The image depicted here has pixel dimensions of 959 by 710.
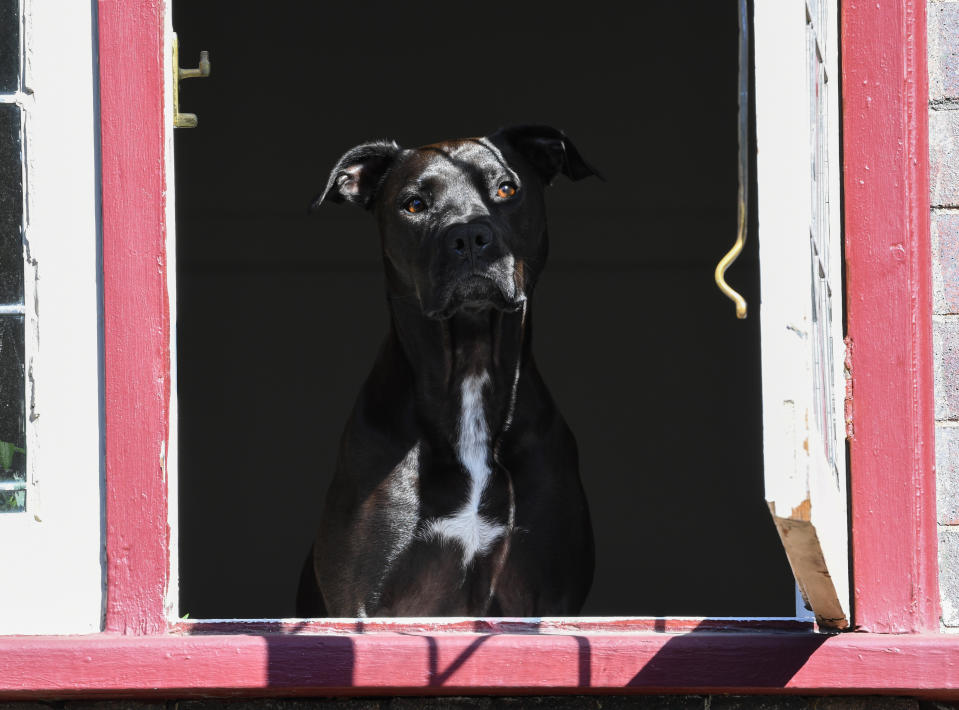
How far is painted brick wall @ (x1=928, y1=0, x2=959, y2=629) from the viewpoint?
2844 millimetres

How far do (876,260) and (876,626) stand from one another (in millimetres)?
722

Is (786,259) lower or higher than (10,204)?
lower

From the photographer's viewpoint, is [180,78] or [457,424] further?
[457,424]

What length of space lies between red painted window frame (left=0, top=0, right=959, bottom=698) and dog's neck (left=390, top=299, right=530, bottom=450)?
1287 millimetres

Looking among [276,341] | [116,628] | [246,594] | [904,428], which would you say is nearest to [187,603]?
[246,594]

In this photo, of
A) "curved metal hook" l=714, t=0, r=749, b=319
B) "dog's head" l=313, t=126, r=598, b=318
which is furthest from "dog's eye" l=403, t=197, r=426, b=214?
"curved metal hook" l=714, t=0, r=749, b=319

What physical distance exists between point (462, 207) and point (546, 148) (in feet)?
1.44

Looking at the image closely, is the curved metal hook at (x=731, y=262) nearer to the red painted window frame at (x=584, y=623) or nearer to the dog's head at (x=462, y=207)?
the red painted window frame at (x=584, y=623)

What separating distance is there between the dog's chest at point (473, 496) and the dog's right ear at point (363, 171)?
27.6 inches

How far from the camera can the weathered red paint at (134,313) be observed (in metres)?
2.69

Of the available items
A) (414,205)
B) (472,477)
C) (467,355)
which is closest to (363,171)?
(414,205)

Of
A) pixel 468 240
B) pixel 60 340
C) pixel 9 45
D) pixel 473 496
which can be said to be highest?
pixel 9 45

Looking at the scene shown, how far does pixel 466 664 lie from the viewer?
Answer: 8.54 feet

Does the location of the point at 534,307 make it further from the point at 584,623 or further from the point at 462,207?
the point at 584,623
